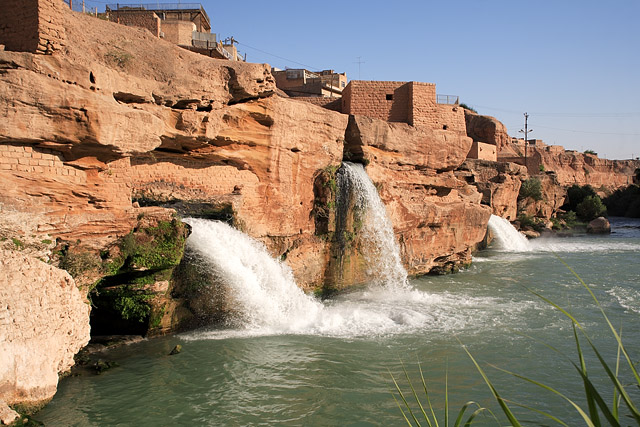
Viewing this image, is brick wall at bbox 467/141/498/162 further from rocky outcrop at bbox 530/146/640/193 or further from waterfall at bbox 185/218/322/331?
waterfall at bbox 185/218/322/331

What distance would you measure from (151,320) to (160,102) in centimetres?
371

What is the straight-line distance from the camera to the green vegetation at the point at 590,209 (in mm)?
34062

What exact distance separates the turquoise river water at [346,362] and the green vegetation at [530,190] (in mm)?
17804

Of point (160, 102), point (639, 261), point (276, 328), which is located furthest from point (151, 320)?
point (639, 261)

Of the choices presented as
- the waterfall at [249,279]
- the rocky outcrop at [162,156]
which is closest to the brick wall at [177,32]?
the rocky outcrop at [162,156]

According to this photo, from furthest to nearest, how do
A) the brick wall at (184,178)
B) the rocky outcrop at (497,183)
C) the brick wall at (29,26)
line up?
the rocky outcrop at (497,183) → the brick wall at (184,178) → the brick wall at (29,26)

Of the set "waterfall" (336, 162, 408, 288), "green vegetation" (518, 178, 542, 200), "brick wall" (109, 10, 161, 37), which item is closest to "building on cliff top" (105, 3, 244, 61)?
"brick wall" (109, 10, 161, 37)

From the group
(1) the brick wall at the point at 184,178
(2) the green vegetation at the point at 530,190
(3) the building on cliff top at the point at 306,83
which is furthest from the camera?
(2) the green vegetation at the point at 530,190

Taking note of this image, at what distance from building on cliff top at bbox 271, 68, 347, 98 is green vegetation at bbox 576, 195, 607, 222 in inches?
699

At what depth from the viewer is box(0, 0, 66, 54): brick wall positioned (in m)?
7.16

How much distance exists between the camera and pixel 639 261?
17.9 meters

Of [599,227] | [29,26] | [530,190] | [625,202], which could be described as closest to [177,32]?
[29,26]

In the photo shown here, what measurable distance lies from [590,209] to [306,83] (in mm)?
20151

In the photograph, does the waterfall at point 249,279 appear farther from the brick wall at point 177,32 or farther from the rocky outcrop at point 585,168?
the rocky outcrop at point 585,168
